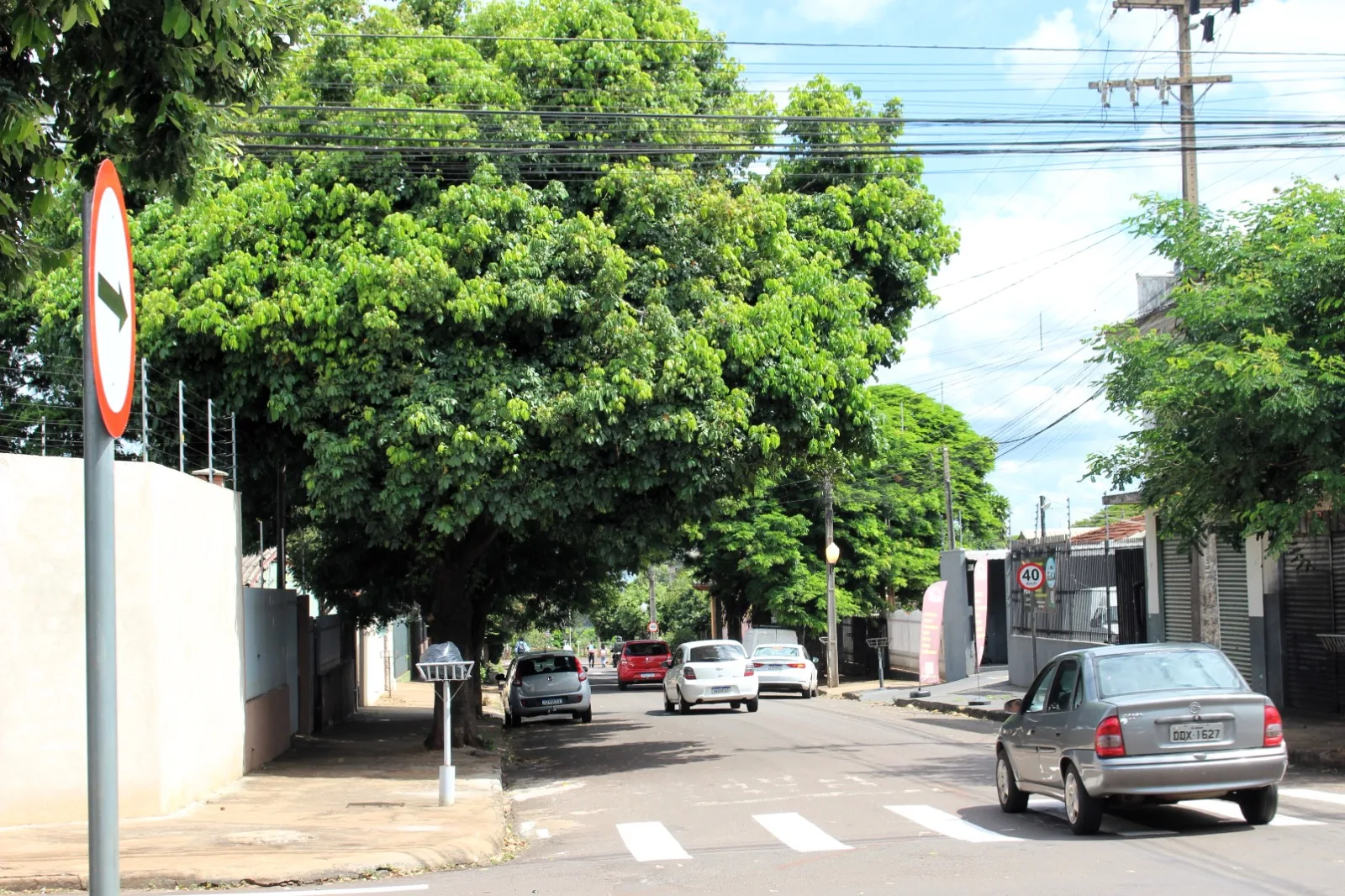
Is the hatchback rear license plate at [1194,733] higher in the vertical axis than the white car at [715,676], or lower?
higher

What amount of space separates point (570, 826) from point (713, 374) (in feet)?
20.5

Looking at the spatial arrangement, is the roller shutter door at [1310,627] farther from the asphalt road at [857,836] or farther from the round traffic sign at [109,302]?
the round traffic sign at [109,302]

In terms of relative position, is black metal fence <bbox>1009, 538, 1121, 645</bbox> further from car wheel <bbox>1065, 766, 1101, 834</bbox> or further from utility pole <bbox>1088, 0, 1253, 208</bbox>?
car wheel <bbox>1065, 766, 1101, 834</bbox>

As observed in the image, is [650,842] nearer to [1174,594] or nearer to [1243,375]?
[1243,375]

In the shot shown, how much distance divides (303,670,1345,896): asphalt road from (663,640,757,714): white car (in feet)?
31.5

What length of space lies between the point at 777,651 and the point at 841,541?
10.3 metres

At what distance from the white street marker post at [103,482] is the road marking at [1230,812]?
9.15 meters

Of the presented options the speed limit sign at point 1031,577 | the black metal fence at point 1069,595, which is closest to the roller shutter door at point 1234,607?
the black metal fence at point 1069,595

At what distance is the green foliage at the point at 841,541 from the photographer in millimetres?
44906

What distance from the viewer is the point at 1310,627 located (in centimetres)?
2105

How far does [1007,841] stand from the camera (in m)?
10.5

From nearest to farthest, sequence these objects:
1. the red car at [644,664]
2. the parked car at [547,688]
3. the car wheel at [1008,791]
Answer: the car wheel at [1008,791], the parked car at [547,688], the red car at [644,664]

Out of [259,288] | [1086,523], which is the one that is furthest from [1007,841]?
[1086,523]

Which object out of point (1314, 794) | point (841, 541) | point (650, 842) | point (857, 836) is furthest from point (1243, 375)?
point (841, 541)
